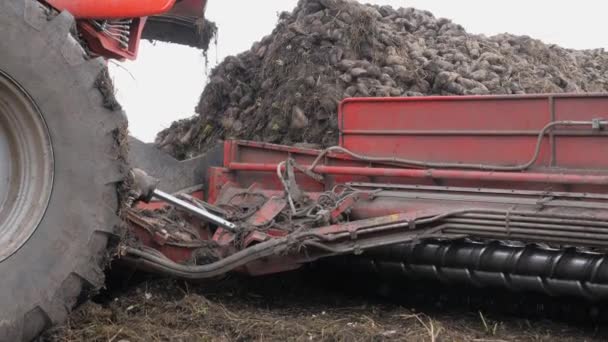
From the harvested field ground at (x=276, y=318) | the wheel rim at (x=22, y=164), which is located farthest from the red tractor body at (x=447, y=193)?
the wheel rim at (x=22, y=164)

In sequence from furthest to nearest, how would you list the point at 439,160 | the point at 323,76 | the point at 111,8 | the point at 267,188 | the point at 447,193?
the point at 323,76 < the point at 267,188 < the point at 439,160 < the point at 447,193 < the point at 111,8

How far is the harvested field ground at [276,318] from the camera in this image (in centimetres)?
334

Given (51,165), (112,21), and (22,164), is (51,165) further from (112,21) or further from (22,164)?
(112,21)

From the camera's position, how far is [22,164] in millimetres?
2930

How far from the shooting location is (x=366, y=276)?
4.44 meters

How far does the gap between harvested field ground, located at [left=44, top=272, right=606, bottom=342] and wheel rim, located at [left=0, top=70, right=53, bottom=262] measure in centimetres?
44

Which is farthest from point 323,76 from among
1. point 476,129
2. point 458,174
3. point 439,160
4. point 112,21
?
point 112,21

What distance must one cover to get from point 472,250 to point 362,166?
1.02 metres

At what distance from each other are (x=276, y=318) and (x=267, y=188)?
1.23 metres

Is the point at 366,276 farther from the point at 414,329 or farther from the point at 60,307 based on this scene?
the point at 60,307

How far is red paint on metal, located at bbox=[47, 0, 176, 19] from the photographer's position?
11.4 ft

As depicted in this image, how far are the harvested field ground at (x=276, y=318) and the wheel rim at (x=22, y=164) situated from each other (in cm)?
44

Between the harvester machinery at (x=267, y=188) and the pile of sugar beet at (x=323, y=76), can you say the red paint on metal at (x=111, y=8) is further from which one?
the pile of sugar beet at (x=323, y=76)

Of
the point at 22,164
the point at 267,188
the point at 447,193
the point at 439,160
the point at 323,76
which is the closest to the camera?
the point at 22,164
